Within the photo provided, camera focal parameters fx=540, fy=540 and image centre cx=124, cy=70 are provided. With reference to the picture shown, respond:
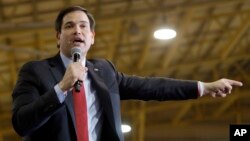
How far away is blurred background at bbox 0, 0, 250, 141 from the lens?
1010 cm

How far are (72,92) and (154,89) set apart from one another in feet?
1.56

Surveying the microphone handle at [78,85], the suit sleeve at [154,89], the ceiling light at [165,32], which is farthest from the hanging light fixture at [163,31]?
the microphone handle at [78,85]

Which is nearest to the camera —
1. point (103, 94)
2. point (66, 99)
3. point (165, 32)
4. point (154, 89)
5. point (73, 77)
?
point (73, 77)

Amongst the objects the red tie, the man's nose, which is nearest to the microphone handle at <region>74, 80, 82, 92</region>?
the red tie

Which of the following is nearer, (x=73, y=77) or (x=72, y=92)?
(x=73, y=77)

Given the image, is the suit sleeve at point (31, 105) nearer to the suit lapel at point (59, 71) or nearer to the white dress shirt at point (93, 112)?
the suit lapel at point (59, 71)

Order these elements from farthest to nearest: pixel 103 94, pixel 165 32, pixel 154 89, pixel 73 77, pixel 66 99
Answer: pixel 165 32
pixel 154 89
pixel 103 94
pixel 66 99
pixel 73 77

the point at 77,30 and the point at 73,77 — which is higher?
the point at 77,30

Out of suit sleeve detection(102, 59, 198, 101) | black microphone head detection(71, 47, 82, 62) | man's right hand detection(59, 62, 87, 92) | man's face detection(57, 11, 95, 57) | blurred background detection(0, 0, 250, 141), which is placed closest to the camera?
man's right hand detection(59, 62, 87, 92)

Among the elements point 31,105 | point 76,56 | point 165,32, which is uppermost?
point 165,32

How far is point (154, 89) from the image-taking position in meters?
2.48

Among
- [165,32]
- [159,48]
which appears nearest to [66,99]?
[165,32]

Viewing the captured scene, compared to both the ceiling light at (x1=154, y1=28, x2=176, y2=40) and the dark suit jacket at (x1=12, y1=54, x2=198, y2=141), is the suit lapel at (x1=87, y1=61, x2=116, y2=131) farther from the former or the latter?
the ceiling light at (x1=154, y1=28, x2=176, y2=40)

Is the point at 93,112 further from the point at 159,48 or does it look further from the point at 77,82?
the point at 159,48
